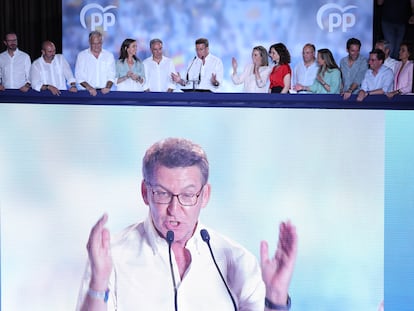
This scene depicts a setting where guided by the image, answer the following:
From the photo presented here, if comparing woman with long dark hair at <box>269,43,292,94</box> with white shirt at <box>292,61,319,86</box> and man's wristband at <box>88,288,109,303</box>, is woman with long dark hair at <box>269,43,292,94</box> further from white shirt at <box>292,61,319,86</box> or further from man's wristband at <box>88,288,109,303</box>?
man's wristband at <box>88,288,109,303</box>

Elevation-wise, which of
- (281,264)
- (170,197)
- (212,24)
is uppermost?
(212,24)

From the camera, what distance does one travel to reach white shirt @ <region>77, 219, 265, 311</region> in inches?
228

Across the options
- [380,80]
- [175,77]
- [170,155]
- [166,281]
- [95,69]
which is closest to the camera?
[166,281]

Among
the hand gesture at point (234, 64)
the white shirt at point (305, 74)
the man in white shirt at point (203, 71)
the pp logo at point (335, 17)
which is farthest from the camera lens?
the pp logo at point (335, 17)

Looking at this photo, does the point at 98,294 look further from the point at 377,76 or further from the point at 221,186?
the point at 377,76

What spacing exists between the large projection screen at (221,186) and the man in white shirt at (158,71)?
880 mm

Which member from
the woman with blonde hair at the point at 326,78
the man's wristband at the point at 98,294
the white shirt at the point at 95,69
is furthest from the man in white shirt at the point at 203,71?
the man's wristband at the point at 98,294

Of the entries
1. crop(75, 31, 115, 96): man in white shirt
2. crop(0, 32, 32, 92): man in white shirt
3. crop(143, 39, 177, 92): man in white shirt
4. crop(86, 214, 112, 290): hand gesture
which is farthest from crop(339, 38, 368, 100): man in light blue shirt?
crop(0, 32, 32, 92): man in white shirt

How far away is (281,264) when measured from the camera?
5914 millimetres

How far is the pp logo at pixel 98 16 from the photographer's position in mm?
7664

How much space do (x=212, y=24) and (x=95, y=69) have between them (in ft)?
5.19

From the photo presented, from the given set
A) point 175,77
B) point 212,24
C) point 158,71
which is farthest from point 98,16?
point 175,77

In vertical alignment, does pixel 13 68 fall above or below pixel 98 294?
above

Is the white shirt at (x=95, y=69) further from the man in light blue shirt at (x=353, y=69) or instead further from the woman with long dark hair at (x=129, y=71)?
the man in light blue shirt at (x=353, y=69)
